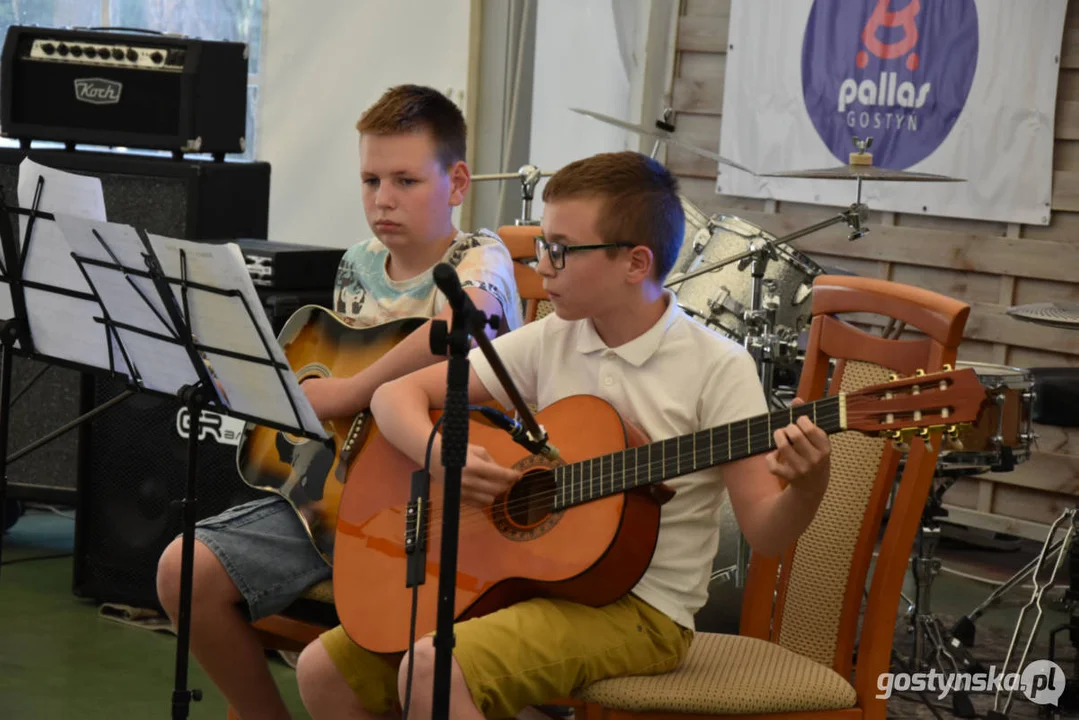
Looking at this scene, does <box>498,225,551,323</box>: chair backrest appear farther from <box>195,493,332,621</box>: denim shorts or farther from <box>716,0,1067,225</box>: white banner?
<box>716,0,1067,225</box>: white banner

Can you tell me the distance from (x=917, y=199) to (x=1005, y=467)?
6.08 ft

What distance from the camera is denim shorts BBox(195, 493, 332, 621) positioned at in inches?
98.8

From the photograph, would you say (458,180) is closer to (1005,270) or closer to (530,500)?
(530,500)

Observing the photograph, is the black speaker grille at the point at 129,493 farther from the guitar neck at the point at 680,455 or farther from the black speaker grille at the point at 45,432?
the guitar neck at the point at 680,455

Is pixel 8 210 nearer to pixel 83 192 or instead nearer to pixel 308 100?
pixel 83 192

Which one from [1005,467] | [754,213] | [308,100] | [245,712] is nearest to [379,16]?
[308,100]

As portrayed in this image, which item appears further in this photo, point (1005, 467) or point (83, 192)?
point (1005, 467)

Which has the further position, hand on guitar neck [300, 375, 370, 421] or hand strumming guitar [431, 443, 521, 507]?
hand on guitar neck [300, 375, 370, 421]

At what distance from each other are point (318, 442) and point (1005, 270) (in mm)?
3107

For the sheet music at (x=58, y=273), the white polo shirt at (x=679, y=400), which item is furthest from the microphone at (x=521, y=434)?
the sheet music at (x=58, y=273)

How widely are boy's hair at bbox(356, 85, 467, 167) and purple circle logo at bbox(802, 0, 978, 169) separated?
267 centimetres

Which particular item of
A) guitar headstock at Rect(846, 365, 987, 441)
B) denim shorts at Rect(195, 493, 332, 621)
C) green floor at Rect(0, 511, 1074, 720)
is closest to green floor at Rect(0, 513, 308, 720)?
green floor at Rect(0, 511, 1074, 720)

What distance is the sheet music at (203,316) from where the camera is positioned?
209 cm

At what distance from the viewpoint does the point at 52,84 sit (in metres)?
4.21
